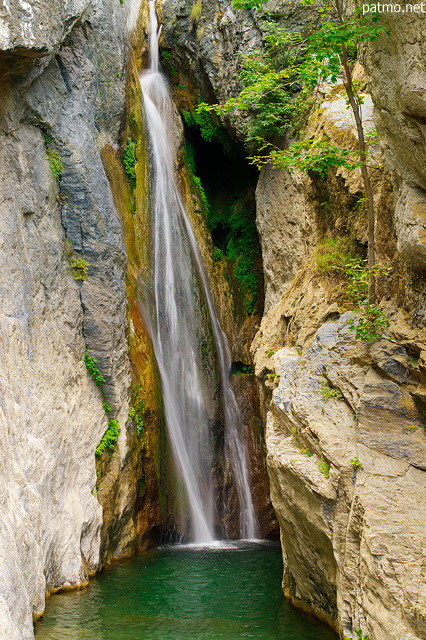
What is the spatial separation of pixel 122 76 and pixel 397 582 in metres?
13.6

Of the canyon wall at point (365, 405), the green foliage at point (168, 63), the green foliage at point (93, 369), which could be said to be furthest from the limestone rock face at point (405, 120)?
the green foliage at point (168, 63)

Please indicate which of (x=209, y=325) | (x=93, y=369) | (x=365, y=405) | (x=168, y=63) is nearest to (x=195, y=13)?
(x=168, y=63)

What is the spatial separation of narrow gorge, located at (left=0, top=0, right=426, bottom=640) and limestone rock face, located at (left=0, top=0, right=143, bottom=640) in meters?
0.05

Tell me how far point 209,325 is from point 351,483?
9.09 metres

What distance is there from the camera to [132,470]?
39.9ft

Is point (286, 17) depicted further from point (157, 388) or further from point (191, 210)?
point (157, 388)

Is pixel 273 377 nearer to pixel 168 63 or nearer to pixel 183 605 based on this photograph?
pixel 183 605

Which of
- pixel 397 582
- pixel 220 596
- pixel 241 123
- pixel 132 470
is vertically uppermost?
pixel 241 123

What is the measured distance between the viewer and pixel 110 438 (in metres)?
11.6

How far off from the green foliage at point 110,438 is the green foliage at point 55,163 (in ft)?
16.8

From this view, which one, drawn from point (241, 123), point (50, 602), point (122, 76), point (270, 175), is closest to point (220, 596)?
point (50, 602)

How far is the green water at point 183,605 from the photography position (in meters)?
7.69

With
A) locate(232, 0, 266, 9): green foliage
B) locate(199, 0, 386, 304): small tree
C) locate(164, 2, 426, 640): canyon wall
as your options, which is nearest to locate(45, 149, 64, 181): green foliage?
locate(199, 0, 386, 304): small tree

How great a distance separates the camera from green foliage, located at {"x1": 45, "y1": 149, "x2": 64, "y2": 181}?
12.0 metres
